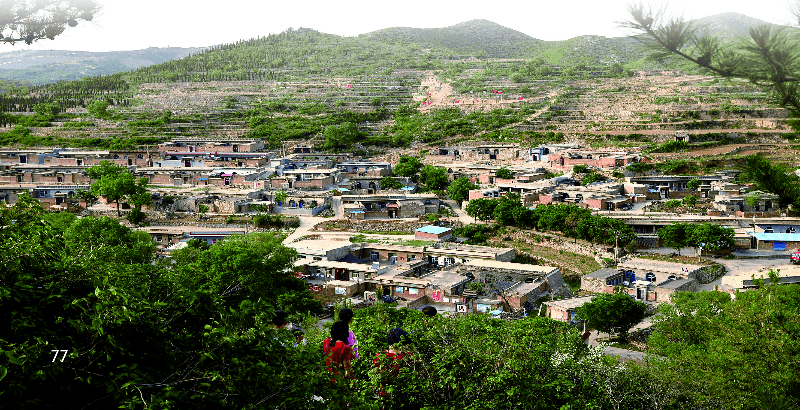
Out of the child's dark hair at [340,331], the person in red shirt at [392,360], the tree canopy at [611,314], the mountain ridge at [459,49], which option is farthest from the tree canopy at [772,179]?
the mountain ridge at [459,49]

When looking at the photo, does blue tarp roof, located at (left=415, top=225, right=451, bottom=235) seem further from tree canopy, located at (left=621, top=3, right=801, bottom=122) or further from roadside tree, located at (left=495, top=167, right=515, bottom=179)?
tree canopy, located at (left=621, top=3, right=801, bottom=122)

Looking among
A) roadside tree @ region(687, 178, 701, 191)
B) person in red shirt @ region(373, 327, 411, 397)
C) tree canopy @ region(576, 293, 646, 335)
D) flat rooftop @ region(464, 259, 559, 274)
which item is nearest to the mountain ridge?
roadside tree @ region(687, 178, 701, 191)

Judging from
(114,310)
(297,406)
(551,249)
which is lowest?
(551,249)

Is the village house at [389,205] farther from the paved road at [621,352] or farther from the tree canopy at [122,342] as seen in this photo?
the tree canopy at [122,342]

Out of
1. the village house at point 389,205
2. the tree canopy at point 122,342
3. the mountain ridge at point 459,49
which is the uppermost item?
the mountain ridge at point 459,49

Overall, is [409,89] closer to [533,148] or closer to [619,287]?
[533,148]

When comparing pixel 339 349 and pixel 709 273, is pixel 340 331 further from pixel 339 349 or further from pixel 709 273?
pixel 709 273

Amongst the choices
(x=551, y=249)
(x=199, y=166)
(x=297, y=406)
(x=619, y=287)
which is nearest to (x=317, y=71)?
(x=199, y=166)

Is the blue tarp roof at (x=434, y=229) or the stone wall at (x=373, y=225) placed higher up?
the blue tarp roof at (x=434, y=229)
